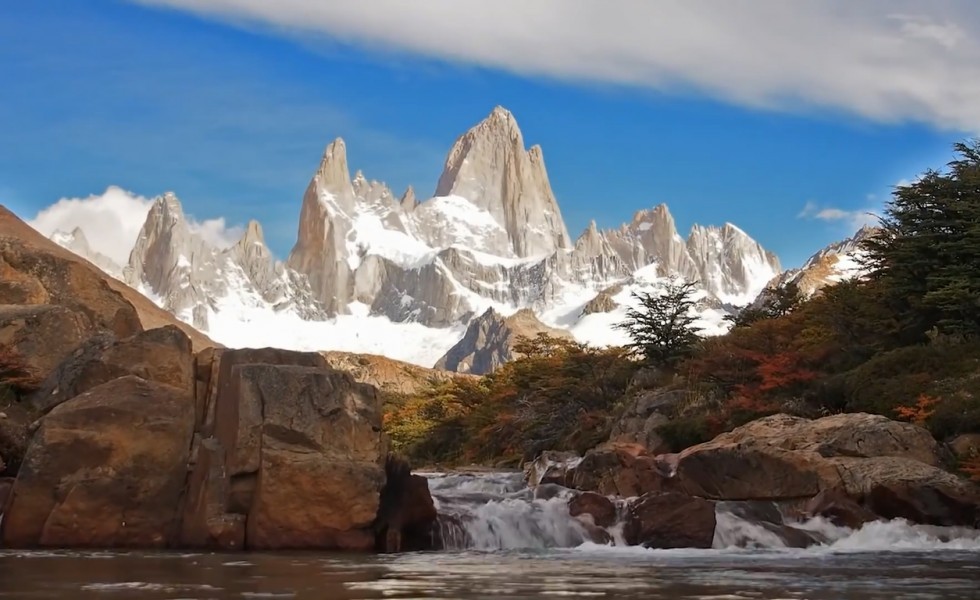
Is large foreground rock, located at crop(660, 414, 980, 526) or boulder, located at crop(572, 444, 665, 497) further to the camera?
boulder, located at crop(572, 444, 665, 497)

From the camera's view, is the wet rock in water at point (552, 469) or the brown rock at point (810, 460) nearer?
the brown rock at point (810, 460)

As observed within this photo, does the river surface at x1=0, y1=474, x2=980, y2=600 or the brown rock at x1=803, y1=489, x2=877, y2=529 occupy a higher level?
the brown rock at x1=803, y1=489, x2=877, y2=529

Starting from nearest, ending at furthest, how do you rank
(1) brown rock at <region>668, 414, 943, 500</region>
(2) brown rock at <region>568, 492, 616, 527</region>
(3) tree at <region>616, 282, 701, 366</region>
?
1. (2) brown rock at <region>568, 492, 616, 527</region>
2. (1) brown rock at <region>668, 414, 943, 500</region>
3. (3) tree at <region>616, 282, 701, 366</region>

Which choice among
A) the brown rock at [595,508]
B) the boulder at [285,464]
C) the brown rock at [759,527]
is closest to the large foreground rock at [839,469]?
the brown rock at [759,527]

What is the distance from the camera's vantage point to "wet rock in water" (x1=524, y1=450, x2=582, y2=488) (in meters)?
26.2

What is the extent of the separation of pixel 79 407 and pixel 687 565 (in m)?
9.06

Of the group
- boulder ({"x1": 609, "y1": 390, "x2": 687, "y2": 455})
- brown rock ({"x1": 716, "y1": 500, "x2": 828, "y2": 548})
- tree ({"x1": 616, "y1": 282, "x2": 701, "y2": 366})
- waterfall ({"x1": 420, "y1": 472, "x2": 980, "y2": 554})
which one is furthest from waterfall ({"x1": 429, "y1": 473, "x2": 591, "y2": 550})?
tree ({"x1": 616, "y1": 282, "x2": 701, "y2": 366})

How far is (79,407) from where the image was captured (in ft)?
52.1

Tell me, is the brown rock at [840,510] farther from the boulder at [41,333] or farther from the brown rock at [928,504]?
the boulder at [41,333]

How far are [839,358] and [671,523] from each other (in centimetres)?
1553

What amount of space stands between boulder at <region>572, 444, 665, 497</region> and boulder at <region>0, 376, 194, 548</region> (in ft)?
32.6

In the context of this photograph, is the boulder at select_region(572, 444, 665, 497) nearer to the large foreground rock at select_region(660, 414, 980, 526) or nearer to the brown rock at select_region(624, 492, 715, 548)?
the large foreground rock at select_region(660, 414, 980, 526)

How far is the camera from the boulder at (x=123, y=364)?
17.7 metres

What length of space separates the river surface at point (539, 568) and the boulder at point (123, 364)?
428 cm
